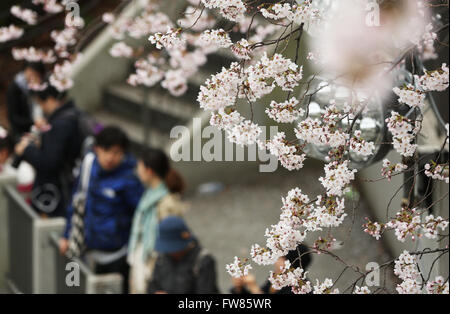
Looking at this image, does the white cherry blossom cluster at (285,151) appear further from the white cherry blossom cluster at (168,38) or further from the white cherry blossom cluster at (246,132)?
the white cherry blossom cluster at (168,38)

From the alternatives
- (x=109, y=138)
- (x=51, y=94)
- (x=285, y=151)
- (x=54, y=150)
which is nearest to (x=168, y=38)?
(x=285, y=151)

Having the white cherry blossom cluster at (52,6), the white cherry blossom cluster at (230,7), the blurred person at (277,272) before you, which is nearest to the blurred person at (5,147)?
the white cherry blossom cluster at (52,6)

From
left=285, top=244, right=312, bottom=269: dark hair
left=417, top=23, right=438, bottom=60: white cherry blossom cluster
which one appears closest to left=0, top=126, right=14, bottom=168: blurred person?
left=285, top=244, right=312, bottom=269: dark hair

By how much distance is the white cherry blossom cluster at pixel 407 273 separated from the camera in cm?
421

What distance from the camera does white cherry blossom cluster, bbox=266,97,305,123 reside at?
4.32 m

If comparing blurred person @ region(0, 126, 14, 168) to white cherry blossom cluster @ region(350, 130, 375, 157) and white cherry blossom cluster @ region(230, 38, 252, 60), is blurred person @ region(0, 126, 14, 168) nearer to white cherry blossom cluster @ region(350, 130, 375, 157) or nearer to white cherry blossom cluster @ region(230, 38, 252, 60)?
white cherry blossom cluster @ region(230, 38, 252, 60)

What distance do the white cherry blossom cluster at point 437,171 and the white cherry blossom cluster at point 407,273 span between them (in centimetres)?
42

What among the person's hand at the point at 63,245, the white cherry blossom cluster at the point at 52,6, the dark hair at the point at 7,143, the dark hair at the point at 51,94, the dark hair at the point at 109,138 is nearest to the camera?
the dark hair at the point at 109,138

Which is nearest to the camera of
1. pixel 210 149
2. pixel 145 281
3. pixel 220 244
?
pixel 210 149

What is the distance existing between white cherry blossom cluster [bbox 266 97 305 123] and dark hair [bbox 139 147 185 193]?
275 cm

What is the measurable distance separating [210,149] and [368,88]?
103cm
